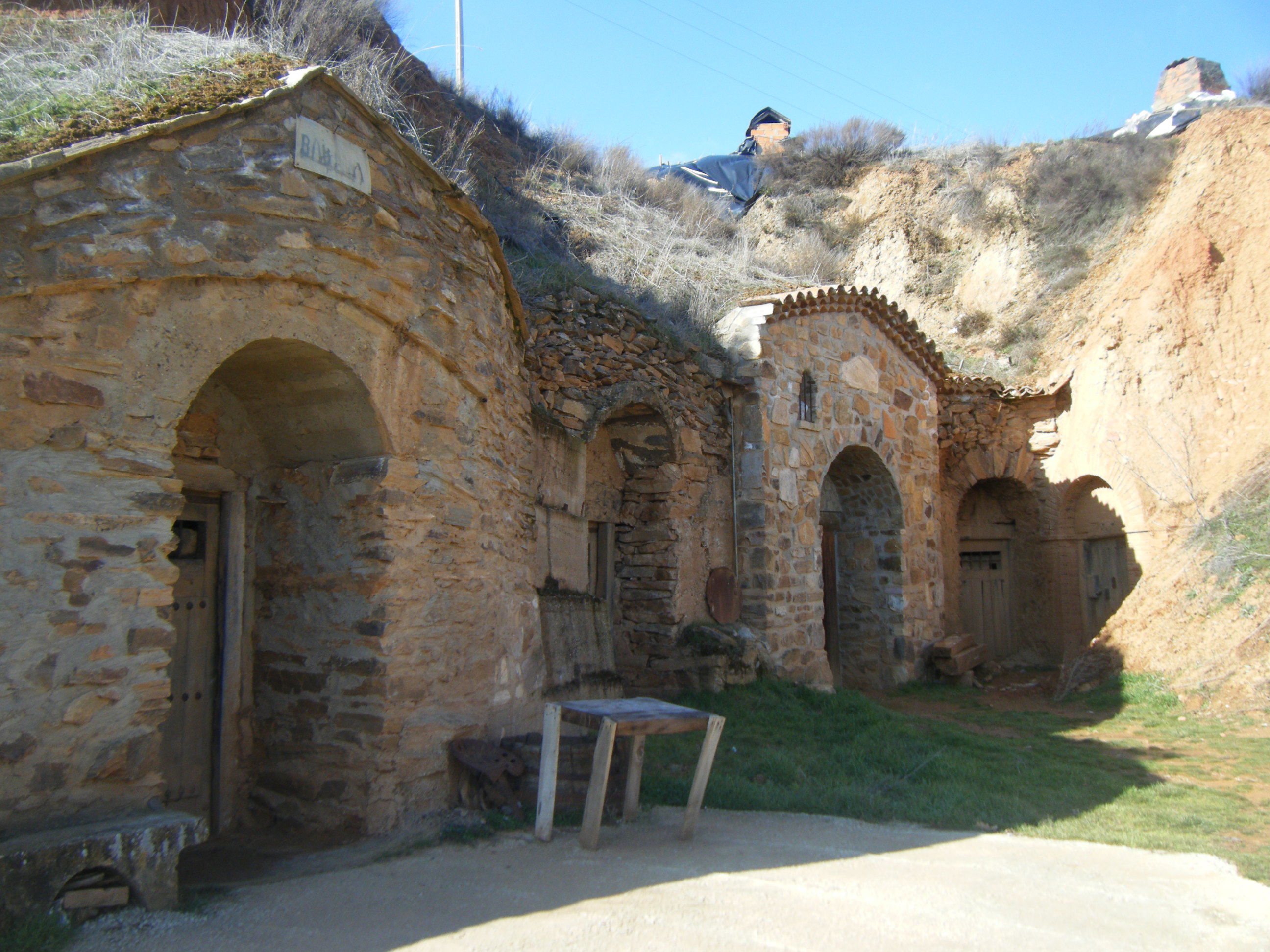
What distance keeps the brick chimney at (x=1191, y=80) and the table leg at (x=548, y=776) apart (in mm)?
19005

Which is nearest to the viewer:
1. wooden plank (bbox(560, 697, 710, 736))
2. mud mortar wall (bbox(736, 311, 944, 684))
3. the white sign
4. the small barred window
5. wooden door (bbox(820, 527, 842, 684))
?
the white sign

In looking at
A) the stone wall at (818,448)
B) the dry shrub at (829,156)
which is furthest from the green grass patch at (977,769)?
the dry shrub at (829,156)

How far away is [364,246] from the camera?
4.11 m

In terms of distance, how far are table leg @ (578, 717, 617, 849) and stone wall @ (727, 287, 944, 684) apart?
4.67 m

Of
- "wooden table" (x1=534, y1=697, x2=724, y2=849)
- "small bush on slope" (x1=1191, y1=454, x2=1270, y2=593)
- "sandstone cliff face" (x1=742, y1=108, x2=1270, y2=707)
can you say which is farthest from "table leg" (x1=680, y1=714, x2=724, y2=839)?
"small bush on slope" (x1=1191, y1=454, x2=1270, y2=593)

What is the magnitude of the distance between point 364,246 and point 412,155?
27.1 inches

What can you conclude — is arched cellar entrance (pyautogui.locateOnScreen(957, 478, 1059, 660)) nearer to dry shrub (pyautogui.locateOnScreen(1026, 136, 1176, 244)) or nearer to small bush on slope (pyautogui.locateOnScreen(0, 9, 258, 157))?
dry shrub (pyautogui.locateOnScreen(1026, 136, 1176, 244))

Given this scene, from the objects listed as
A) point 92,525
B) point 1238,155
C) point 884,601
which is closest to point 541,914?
point 92,525

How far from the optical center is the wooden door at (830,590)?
11156 mm

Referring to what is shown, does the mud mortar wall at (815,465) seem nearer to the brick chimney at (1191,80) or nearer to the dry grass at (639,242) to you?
the dry grass at (639,242)

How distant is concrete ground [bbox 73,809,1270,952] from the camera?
2.95 m

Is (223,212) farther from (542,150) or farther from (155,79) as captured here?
(542,150)

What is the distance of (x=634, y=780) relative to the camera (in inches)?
181

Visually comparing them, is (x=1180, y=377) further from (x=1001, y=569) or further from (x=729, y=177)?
(x=729, y=177)
